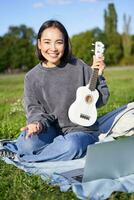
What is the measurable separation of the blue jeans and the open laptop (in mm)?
443

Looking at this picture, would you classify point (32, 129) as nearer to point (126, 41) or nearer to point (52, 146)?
point (52, 146)

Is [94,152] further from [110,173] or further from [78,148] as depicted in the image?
[78,148]

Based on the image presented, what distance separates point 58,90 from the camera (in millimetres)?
4527

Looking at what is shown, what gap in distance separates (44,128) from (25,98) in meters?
0.41

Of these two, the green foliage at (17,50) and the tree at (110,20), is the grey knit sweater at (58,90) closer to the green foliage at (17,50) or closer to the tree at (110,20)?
the green foliage at (17,50)

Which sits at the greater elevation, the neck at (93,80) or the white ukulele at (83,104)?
the neck at (93,80)

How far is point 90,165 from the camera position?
3.44 m

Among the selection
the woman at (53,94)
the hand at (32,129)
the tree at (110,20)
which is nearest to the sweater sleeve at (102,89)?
the woman at (53,94)

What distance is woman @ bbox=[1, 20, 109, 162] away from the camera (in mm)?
4285

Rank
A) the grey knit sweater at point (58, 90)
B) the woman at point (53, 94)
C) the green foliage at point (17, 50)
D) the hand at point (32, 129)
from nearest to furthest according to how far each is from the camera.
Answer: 1. the hand at point (32, 129)
2. the woman at point (53, 94)
3. the grey knit sweater at point (58, 90)
4. the green foliage at point (17, 50)

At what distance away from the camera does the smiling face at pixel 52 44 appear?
4414 mm

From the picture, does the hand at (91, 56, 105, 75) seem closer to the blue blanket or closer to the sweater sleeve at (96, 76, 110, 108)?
the sweater sleeve at (96, 76, 110, 108)

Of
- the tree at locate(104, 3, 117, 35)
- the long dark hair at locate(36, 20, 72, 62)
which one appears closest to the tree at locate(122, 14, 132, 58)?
the tree at locate(104, 3, 117, 35)

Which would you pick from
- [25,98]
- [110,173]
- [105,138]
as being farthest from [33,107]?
[110,173]
